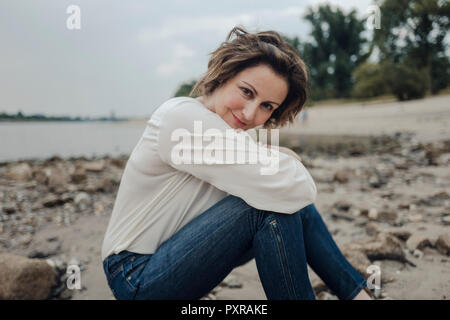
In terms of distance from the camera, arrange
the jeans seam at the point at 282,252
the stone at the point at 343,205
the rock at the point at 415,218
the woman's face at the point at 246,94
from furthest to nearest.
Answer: the stone at the point at 343,205 < the rock at the point at 415,218 < the woman's face at the point at 246,94 < the jeans seam at the point at 282,252

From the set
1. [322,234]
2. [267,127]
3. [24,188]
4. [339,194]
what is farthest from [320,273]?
[24,188]

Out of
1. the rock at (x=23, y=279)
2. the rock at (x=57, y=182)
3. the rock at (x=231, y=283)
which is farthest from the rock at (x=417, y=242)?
the rock at (x=57, y=182)

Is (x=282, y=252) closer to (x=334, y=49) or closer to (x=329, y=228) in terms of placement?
(x=329, y=228)

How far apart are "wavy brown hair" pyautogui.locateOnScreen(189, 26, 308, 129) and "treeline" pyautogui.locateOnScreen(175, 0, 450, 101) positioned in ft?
46.8

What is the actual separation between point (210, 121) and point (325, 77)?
29524 millimetres

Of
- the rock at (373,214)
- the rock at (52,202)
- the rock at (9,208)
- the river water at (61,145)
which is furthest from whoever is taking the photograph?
the river water at (61,145)

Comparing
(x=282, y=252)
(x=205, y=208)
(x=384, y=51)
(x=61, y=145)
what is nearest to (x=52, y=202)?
(x=205, y=208)

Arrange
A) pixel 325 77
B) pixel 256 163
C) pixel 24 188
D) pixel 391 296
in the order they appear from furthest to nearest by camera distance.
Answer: pixel 325 77
pixel 24 188
pixel 391 296
pixel 256 163

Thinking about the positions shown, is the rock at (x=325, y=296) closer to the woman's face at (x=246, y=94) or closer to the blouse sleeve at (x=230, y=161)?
the blouse sleeve at (x=230, y=161)

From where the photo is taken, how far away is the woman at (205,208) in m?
A: 1.24

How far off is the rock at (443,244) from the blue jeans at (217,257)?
121 cm

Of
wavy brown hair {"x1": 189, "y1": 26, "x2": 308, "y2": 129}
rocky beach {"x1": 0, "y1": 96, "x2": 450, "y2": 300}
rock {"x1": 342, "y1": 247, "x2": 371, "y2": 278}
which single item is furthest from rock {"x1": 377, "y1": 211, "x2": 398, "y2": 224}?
wavy brown hair {"x1": 189, "y1": 26, "x2": 308, "y2": 129}
